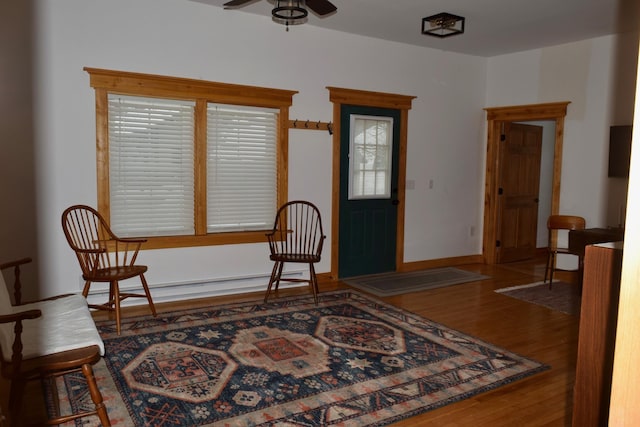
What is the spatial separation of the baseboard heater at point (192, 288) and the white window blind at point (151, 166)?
49 centimetres

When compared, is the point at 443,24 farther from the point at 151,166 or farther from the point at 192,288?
the point at 192,288

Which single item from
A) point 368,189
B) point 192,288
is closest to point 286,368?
point 192,288

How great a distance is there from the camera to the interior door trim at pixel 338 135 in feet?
17.2

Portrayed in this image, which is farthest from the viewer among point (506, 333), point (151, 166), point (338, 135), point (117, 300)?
point (338, 135)

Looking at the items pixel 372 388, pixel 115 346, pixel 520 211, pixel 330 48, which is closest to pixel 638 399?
pixel 372 388

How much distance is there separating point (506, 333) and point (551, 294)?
4.97 feet

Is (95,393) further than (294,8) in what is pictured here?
No

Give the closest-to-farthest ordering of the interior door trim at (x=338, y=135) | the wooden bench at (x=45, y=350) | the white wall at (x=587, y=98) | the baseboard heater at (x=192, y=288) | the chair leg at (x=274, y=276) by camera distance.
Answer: the wooden bench at (x=45, y=350)
the baseboard heater at (x=192, y=288)
the chair leg at (x=274, y=276)
the white wall at (x=587, y=98)
the interior door trim at (x=338, y=135)

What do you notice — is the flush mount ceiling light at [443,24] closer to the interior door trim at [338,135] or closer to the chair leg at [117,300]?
the interior door trim at [338,135]

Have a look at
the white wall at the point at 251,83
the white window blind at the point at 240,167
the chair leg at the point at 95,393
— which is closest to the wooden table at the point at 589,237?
the white wall at the point at 251,83

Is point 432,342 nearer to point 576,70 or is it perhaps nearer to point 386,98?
point 386,98

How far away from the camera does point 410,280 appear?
17.9 feet

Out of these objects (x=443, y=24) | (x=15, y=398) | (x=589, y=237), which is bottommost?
(x=15, y=398)

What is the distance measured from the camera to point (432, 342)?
3514mm
